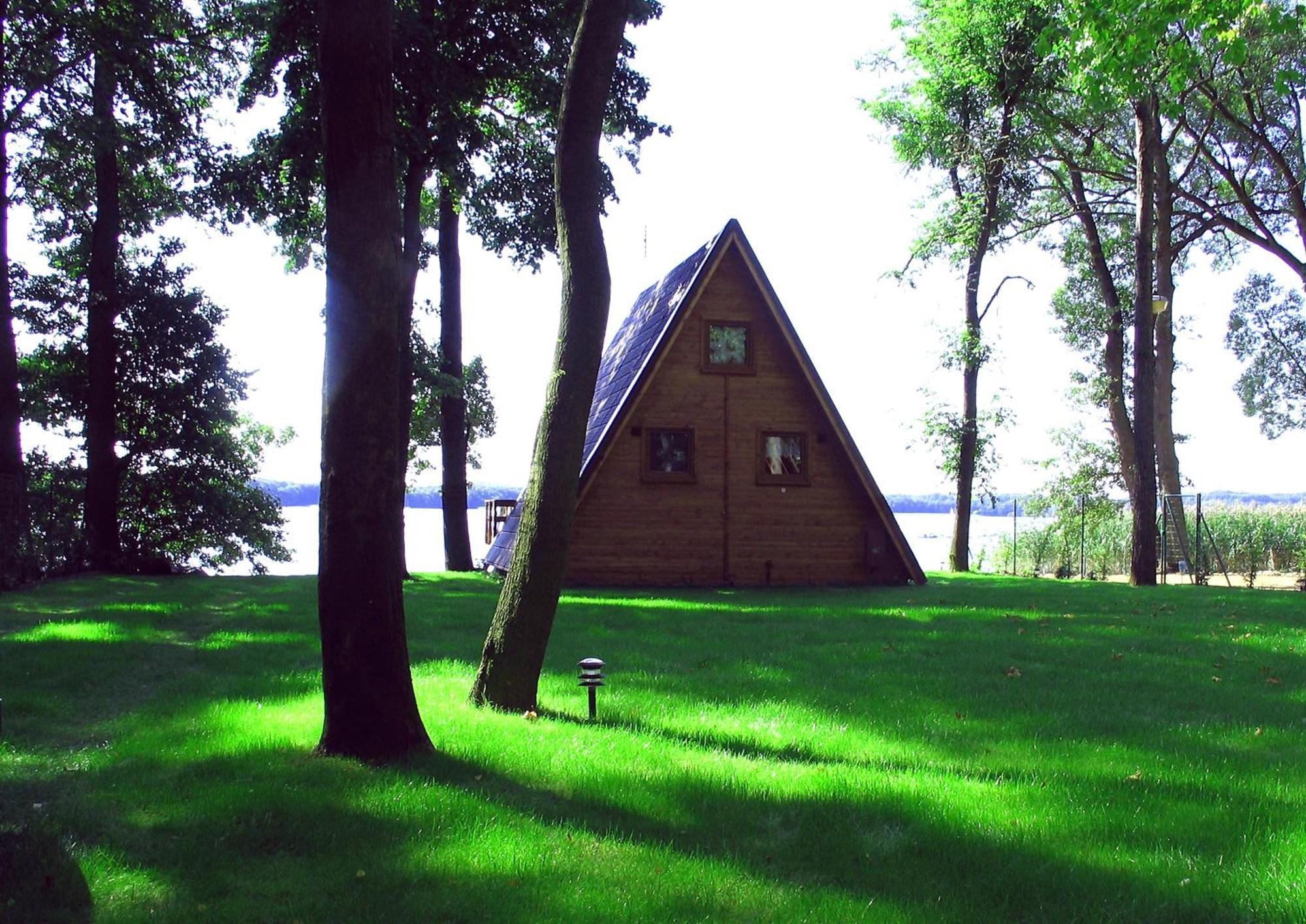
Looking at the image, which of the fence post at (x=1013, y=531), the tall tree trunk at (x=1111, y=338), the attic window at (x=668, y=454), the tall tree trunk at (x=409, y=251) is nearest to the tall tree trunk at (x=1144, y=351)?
the tall tree trunk at (x=1111, y=338)

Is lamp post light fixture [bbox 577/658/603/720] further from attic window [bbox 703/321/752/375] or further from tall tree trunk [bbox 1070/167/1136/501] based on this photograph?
tall tree trunk [bbox 1070/167/1136/501]

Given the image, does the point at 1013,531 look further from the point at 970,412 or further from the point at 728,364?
the point at 728,364

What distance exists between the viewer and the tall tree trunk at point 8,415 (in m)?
17.6

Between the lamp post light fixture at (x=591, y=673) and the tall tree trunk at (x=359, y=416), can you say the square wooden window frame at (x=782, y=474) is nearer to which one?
the lamp post light fixture at (x=591, y=673)

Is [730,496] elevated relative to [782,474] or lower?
lower

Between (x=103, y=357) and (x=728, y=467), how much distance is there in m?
15.6

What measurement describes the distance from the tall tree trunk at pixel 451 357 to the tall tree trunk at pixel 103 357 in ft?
25.7

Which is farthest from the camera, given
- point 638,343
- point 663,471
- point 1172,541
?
point 1172,541

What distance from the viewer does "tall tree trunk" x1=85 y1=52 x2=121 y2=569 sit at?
22609mm

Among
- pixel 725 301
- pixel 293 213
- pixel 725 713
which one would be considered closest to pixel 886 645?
pixel 725 713

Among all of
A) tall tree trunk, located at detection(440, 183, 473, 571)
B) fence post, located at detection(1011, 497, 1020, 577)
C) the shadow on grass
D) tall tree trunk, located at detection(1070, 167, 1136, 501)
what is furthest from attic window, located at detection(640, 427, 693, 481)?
tall tree trunk, located at detection(1070, 167, 1136, 501)

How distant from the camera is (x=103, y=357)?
23344 millimetres

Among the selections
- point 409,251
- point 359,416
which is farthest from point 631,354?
point 359,416

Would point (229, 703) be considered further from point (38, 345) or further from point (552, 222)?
point (38, 345)
